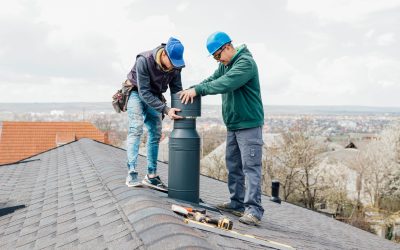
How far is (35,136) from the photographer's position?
23.6m

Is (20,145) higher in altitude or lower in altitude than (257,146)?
lower

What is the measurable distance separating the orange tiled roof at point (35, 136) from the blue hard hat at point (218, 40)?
779 inches

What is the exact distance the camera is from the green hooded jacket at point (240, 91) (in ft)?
12.5

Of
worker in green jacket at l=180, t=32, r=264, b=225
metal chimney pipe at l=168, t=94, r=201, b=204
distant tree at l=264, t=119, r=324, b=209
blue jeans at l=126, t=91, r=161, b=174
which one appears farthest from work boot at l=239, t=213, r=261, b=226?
distant tree at l=264, t=119, r=324, b=209

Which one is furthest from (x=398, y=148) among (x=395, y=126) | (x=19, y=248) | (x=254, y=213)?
(x=19, y=248)

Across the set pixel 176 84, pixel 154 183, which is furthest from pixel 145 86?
pixel 154 183

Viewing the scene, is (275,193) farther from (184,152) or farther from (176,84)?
(184,152)

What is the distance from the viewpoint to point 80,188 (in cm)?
451

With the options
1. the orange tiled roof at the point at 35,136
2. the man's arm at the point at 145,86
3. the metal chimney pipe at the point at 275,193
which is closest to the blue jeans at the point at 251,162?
the man's arm at the point at 145,86

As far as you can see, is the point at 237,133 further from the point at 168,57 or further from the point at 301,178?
the point at 301,178

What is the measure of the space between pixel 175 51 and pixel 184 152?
957mm

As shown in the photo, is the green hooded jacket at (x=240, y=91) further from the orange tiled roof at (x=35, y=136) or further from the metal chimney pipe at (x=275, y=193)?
the orange tiled roof at (x=35, y=136)

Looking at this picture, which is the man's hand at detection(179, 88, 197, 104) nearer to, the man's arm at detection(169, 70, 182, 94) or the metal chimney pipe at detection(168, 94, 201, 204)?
the metal chimney pipe at detection(168, 94, 201, 204)

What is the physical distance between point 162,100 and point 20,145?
20.7 metres
